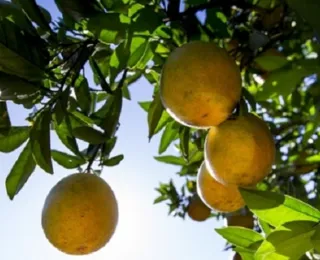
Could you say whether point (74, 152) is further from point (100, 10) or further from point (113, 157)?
point (100, 10)

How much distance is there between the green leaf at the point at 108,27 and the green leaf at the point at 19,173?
0.49 metres

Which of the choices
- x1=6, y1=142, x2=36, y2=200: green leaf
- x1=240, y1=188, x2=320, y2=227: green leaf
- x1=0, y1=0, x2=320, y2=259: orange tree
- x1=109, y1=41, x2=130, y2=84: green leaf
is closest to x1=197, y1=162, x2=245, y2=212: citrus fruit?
x1=0, y1=0, x2=320, y2=259: orange tree

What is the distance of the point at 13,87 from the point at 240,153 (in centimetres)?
69

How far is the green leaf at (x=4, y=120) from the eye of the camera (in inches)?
83.0

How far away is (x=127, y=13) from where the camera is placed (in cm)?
198

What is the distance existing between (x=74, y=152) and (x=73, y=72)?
0.91ft

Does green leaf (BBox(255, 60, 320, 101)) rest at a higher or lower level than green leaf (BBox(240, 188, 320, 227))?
lower

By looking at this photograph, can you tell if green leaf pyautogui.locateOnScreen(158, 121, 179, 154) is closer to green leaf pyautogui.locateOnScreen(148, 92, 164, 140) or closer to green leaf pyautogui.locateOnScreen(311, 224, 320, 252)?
green leaf pyautogui.locateOnScreen(148, 92, 164, 140)

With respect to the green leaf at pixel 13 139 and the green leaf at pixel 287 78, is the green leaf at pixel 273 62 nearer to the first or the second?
the green leaf at pixel 287 78

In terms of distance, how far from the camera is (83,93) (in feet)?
7.19

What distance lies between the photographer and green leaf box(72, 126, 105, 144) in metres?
2.07

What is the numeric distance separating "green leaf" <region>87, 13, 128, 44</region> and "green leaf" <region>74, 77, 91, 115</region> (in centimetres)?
25

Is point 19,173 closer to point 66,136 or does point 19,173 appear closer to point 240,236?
point 66,136

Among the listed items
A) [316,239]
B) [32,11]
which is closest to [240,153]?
[316,239]
